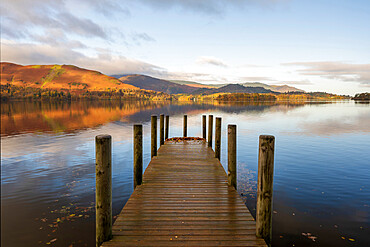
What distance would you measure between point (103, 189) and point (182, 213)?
236 centimetres

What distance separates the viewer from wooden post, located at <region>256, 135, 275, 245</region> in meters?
4.89

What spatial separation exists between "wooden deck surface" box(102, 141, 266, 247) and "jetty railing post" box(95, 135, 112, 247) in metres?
0.26

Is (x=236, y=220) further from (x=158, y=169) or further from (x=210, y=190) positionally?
(x=158, y=169)

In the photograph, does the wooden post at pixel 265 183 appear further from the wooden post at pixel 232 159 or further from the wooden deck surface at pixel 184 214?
the wooden post at pixel 232 159

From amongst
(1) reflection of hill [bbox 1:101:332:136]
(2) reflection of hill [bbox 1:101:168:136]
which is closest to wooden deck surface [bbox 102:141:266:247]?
(1) reflection of hill [bbox 1:101:332:136]

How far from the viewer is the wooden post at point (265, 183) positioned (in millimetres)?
4891

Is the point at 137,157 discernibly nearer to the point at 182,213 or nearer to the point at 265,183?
the point at 182,213

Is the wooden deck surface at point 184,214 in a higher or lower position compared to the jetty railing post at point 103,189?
lower

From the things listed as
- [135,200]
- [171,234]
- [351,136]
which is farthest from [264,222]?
[351,136]

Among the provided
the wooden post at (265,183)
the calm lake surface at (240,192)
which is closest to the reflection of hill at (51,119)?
the calm lake surface at (240,192)

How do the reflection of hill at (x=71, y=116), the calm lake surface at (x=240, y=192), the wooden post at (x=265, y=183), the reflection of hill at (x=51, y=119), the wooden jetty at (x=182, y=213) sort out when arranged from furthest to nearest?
the reflection of hill at (x=71, y=116)
the reflection of hill at (x=51, y=119)
the calm lake surface at (x=240, y=192)
the wooden jetty at (x=182, y=213)
the wooden post at (x=265, y=183)

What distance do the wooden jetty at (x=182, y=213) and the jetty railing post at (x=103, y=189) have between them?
0.02 m

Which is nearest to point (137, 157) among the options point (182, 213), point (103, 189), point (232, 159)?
point (182, 213)

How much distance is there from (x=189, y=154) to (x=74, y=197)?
21.5 ft
